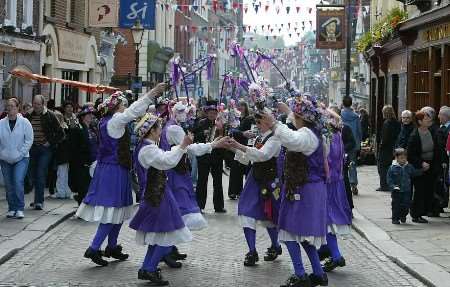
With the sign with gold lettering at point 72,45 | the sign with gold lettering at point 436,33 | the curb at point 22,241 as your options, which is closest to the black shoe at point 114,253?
the curb at point 22,241

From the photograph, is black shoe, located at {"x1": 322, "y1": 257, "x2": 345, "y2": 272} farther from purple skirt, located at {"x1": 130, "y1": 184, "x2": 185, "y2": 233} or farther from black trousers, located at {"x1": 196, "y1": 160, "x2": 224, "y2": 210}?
black trousers, located at {"x1": 196, "y1": 160, "x2": 224, "y2": 210}

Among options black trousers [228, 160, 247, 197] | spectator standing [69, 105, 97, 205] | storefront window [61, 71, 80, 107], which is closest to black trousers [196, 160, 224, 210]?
black trousers [228, 160, 247, 197]

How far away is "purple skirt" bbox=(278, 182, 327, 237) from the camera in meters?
8.34

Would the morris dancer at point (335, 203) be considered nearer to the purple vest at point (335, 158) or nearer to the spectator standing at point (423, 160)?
the purple vest at point (335, 158)

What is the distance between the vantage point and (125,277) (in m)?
9.24

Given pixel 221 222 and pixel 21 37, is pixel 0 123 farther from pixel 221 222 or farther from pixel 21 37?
pixel 21 37

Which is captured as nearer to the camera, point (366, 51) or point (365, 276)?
point (365, 276)

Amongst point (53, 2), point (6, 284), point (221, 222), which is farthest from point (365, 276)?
point (53, 2)

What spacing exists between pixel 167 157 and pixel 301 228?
57.0 inches

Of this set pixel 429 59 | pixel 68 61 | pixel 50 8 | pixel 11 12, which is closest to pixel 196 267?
pixel 429 59

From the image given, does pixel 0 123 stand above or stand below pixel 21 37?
below

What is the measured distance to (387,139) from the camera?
1844 centimetres

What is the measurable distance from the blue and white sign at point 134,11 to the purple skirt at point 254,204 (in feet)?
58.9

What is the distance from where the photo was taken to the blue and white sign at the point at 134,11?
1075 inches
